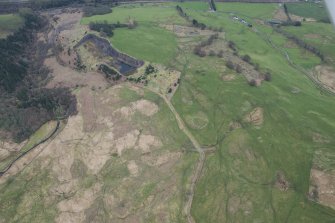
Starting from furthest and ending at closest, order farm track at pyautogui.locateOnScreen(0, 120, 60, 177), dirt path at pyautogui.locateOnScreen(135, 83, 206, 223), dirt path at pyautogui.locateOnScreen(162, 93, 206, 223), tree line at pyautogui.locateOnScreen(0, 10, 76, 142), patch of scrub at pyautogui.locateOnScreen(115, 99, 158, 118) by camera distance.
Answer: patch of scrub at pyautogui.locateOnScreen(115, 99, 158, 118)
tree line at pyautogui.locateOnScreen(0, 10, 76, 142)
farm track at pyautogui.locateOnScreen(0, 120, 60, 177)
dirt path at pyautogui.locateOnScreen(135, 83, 206, 223)
dirt path at pyautogui.locateOnScreen(162, 93, 206, 223)

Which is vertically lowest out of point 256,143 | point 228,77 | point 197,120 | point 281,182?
point 197,120

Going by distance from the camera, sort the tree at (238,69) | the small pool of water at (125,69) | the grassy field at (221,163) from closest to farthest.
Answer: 1. the grassy field at (221,163)
2. the tree at (238,69)
3. the small pool of water at (125,69)

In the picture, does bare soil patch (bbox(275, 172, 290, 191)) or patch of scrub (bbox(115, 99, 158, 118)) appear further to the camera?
patch of scrub (bbox(115, 99, 158, 118))

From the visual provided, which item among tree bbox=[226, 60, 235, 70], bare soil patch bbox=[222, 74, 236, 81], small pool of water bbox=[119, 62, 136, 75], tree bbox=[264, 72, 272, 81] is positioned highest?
tree bbox=[226, 60, 235, 70]

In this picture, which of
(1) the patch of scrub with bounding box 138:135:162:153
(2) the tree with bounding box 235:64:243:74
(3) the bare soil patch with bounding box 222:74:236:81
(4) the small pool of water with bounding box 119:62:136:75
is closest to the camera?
(1) the patch of scrub with bounding box 138:135:162:153

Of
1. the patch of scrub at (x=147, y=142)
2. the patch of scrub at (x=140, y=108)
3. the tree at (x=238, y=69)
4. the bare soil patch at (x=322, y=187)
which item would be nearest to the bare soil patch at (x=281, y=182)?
the bare soil patch at (x=322, y=187)

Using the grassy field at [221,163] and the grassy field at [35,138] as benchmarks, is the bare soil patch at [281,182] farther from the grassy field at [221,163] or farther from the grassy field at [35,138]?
the grassy field at [35,138]

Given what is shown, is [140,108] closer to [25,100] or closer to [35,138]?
[35,138]

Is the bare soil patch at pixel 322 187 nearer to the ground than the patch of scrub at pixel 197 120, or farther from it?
farther from it

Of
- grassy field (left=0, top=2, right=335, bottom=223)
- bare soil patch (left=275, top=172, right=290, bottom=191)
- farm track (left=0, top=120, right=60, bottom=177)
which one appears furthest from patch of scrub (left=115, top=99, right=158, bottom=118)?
bare soil patch (left=275, top=172, right=290, bottom=191)

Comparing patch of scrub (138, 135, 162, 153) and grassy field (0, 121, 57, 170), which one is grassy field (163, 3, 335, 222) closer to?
patch of scrub (138, 135, 162, 153)

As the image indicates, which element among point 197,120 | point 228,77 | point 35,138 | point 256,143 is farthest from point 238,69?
point 35,138

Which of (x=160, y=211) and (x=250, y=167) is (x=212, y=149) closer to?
(x=250, y=167)

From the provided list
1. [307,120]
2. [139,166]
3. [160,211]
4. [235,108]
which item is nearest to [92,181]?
[139,166]
